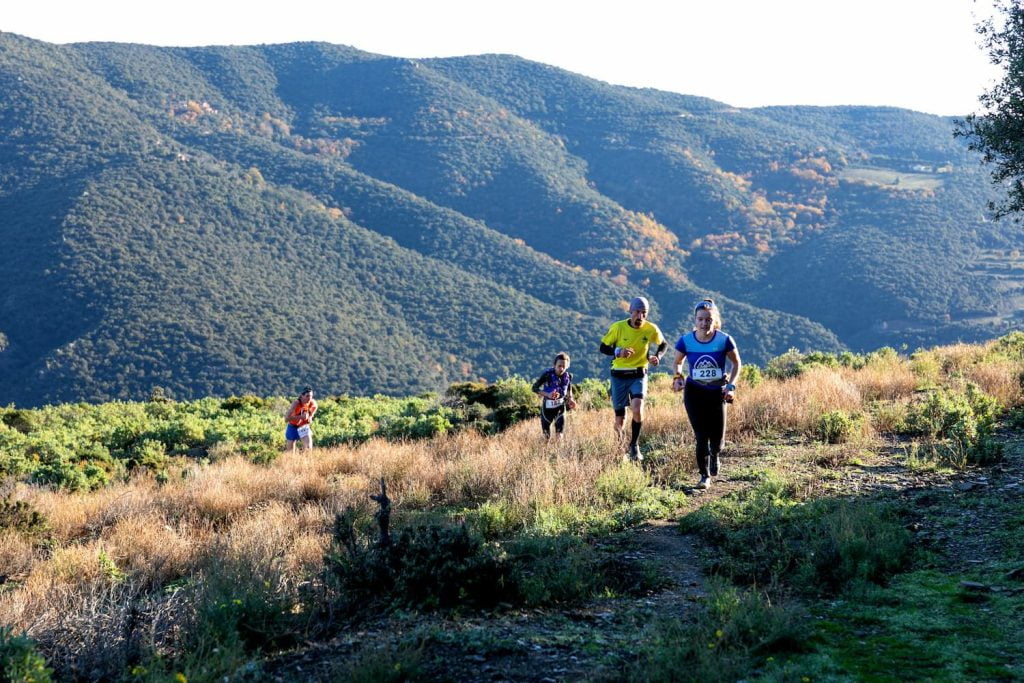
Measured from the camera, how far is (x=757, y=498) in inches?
274

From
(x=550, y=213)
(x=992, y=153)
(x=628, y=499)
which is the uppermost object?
(x=550, y=213)

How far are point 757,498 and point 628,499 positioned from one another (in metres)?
1.08

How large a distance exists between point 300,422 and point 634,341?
7104 millimetres

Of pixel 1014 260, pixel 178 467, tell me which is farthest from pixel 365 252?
pixel 178 467

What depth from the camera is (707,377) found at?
7.70 m

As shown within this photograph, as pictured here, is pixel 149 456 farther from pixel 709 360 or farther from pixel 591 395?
pixel 709 360

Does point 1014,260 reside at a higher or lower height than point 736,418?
higher

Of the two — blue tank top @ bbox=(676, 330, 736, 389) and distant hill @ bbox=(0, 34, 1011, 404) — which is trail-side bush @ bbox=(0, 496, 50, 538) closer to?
blue tank top @ bbox=(676, 330, 736, 389)

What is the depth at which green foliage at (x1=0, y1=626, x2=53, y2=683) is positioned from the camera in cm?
402

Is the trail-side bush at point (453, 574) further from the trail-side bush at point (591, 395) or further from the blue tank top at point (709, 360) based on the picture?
the trail-side bush at point (591, 395)

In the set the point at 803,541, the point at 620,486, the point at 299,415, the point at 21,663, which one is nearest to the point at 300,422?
the point at 299,415

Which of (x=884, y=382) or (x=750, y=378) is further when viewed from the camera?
(x=750, y=378)

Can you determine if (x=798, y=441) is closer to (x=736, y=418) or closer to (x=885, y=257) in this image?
(x=736, y=418)

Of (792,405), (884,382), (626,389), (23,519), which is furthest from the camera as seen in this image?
(884,382)
